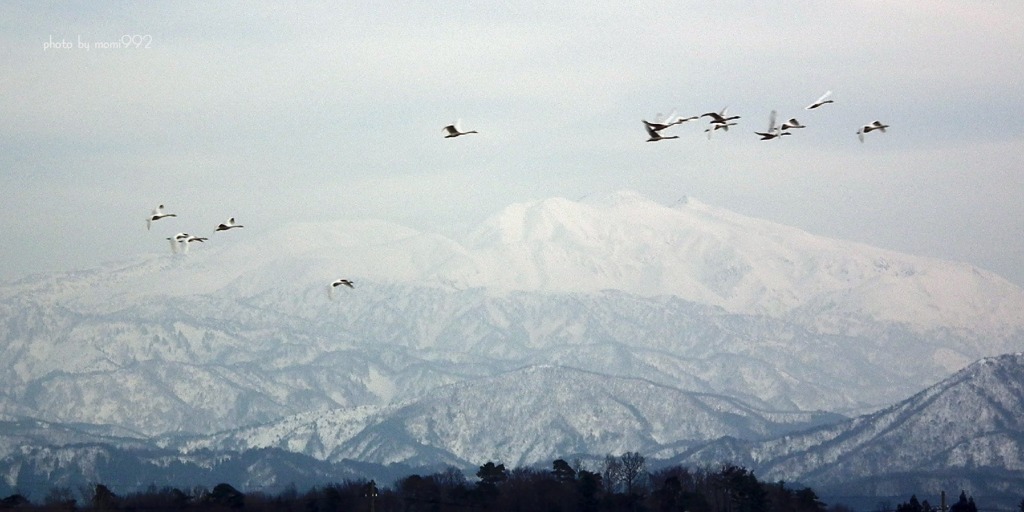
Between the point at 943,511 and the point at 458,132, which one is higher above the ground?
the point at 458,132

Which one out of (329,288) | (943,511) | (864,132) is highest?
(864,132)

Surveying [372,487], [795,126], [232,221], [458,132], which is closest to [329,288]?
[232,221]

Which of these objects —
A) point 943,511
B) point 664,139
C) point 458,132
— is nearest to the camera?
point 458,132

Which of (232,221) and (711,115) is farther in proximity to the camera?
(232,221)

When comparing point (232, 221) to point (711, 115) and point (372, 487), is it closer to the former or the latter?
point (711, 115)

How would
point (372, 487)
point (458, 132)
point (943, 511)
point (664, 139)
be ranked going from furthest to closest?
1. point (372, 487)
2. point (943, 511)
3. point (664, 139)
4. point (458, 132)

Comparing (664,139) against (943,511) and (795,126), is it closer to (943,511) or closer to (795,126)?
(795,126)

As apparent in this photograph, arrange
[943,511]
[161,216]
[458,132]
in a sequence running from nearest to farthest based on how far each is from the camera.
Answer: [458,132] < [161,216] < [943,511]

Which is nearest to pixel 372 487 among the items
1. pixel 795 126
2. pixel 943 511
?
pixel 943 511

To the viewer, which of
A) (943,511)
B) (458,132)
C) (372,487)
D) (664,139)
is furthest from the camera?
(372,487)
